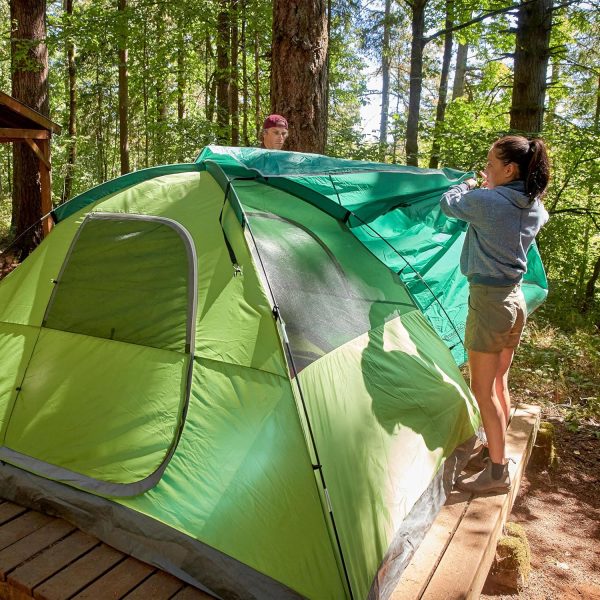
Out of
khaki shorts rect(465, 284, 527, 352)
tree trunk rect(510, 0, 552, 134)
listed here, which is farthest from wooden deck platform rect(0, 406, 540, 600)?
tree trunk rect(510, 0, 552, 134)

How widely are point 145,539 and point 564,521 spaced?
2509 millimetres

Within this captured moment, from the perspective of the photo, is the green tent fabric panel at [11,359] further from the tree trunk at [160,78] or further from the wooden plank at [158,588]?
the tree trunk at [160,78]

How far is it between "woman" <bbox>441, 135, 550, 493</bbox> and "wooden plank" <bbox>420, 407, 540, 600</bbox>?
0.90ft

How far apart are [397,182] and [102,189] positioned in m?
1.74

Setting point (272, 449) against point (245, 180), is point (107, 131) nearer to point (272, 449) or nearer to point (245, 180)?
point (245, 180)

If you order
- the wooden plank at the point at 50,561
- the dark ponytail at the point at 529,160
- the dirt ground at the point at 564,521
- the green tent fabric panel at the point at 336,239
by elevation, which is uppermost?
the dark ponytail at the point at 529,160

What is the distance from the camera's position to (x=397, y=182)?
3.33m

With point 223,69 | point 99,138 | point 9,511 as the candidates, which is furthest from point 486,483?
point 99,138

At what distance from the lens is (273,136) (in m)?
4.26

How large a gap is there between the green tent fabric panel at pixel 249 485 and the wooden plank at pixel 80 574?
212 millimetres

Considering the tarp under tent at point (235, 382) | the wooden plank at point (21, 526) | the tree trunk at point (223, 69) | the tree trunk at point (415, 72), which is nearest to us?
the tarp under tent at point (235, 382)

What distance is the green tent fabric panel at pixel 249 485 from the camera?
6.23 feet

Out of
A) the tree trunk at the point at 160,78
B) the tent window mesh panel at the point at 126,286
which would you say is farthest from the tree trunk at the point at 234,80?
the tent window mesh panel at the point at 126,286

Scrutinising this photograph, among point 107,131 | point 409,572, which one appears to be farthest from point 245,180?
point 107,131
